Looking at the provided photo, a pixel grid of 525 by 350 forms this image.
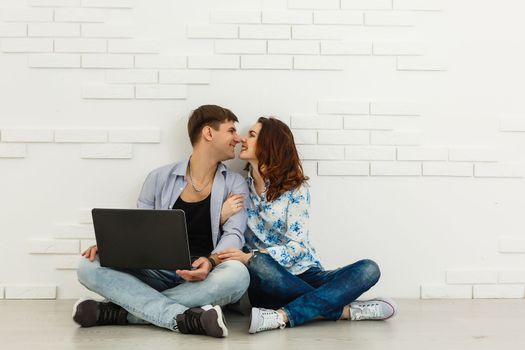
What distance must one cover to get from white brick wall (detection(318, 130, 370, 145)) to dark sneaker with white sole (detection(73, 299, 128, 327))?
117 cm

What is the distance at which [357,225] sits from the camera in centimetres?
333

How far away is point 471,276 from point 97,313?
1.69 metres

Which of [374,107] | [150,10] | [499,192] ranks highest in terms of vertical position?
[150,10]

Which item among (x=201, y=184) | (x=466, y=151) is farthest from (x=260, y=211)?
(x=466, y=151)

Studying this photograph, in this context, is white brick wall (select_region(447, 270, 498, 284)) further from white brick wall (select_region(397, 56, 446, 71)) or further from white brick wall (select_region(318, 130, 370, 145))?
white brick wall (select_region(397, 56, 446, 71))

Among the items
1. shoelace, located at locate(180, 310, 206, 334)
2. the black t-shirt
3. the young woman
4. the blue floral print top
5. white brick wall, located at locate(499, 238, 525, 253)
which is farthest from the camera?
white brick wall, located at locate(499, 238, 525, 253)

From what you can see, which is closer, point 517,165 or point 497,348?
point 497,348

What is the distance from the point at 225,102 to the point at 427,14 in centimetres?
101

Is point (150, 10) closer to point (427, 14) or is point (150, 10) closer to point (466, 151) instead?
point (427, 14)

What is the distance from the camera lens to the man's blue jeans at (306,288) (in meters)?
2.83

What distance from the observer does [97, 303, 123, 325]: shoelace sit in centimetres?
279

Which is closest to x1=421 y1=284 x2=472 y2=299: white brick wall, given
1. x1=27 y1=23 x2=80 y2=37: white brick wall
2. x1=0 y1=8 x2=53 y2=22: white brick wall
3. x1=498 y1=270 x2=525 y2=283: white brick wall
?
x1=498 y1=270 x2=525 y2=283: white brick wall

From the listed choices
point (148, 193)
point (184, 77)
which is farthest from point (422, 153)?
point (148, 193)

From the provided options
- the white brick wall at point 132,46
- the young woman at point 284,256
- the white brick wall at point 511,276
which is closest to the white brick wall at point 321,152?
the young woman at point 284,256
